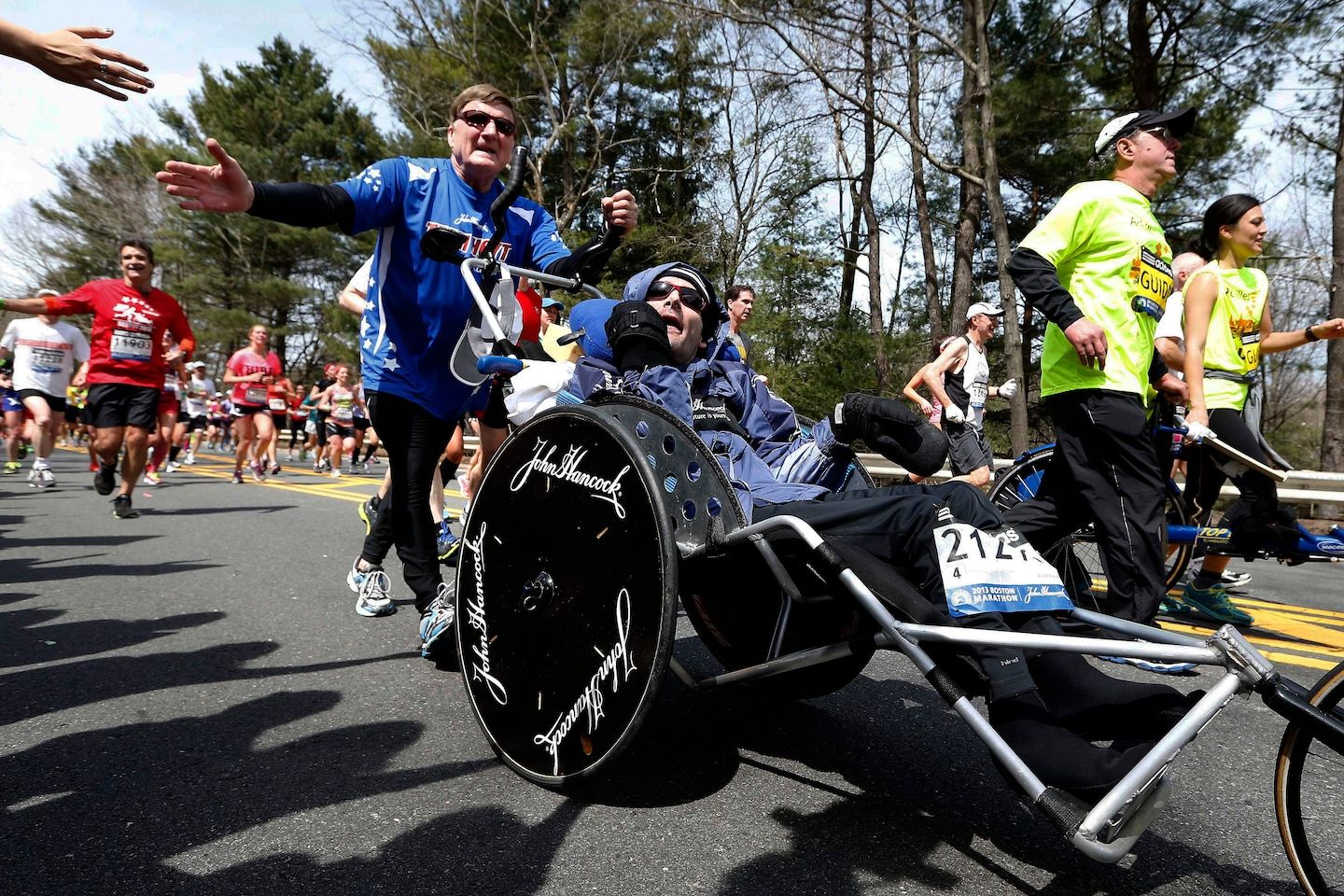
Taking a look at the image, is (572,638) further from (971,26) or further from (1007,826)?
(971,26)

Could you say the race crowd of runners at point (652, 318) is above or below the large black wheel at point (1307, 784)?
above

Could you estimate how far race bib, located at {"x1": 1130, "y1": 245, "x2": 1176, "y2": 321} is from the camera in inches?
122

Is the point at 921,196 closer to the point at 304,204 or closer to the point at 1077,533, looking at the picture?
the point at 1077,533

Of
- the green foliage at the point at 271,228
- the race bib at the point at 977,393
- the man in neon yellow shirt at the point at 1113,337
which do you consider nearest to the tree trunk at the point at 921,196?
the race bib at the point at 977,393

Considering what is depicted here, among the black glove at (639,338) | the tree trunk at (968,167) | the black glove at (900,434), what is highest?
the tree trunk at (968,167)

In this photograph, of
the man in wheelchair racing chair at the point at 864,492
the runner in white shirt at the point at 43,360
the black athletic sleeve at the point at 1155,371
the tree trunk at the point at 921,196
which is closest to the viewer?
the man in wheelchair racing chair at the point at 864,492

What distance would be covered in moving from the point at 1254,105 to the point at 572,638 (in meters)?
14.9

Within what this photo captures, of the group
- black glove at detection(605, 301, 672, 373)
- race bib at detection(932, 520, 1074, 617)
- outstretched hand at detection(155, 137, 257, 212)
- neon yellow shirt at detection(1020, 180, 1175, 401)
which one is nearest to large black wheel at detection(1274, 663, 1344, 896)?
race bib at detection(932, 520, 1074, 617)

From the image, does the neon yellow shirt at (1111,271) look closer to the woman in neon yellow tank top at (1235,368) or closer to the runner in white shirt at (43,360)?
the woman in neon yellow tank top at (1235,368)

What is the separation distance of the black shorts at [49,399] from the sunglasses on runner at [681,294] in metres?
8.14

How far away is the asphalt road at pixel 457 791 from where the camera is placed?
1.68 meters

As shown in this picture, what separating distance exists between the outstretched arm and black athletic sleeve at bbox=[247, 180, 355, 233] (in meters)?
0.42

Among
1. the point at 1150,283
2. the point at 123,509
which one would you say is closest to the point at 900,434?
the point at 1150,283

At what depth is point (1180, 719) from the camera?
1481 mm
